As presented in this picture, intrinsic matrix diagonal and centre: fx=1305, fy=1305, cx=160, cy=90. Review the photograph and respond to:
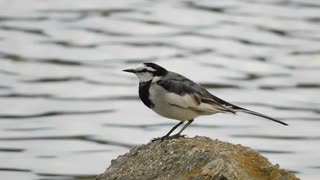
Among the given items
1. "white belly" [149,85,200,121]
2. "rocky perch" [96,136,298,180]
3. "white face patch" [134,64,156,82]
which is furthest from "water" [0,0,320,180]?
"rocky perch" [96,136,298,180]

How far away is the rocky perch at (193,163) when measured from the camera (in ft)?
40.7

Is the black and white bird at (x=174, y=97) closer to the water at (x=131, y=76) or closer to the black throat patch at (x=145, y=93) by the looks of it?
the black throat patch at (x=145, y=93)

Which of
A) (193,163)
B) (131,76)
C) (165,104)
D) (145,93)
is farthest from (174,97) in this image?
(131,76)

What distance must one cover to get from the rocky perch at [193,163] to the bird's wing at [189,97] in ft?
2.56

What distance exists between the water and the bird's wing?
4.92 m

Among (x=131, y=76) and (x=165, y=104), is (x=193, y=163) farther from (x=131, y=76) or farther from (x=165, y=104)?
(x=131, y=76)

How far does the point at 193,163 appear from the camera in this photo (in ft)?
41.7

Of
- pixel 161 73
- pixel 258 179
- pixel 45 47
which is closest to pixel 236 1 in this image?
pixel 45 47

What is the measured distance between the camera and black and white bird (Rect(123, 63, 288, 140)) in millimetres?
14367

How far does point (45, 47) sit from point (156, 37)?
7.50 ft

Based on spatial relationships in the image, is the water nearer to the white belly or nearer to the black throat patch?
the black throat patch

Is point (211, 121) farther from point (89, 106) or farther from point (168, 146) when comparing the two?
point (168, 146)

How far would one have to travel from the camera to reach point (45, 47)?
25.9 meters

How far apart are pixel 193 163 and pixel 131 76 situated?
12.1 metres
